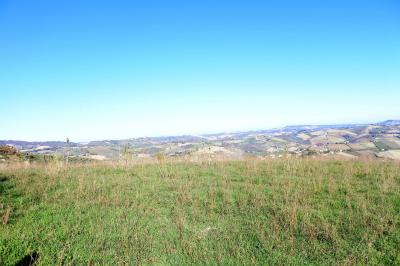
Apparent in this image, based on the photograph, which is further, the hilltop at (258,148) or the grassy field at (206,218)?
the hilltop at (258,148)

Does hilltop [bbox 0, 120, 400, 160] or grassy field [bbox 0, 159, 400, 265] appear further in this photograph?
hilltop [bbox 0, 120, 400, 160]

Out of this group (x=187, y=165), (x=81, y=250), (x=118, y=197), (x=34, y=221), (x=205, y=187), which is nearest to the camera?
(x=81, y=250)

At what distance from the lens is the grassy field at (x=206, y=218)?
6.61 meters

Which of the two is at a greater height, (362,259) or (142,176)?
(142,176)

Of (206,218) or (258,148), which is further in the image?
(258,148)

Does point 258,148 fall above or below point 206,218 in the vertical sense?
below

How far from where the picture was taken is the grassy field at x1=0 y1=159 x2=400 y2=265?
6609 millimetres

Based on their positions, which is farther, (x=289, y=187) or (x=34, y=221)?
(x=289, y=187)

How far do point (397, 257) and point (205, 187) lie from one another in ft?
21.3

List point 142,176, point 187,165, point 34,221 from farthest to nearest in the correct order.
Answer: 1. point 187,165
2. point 142,176
3. point 34,221

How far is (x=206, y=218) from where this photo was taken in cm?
863

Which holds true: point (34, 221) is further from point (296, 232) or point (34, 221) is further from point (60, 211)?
point (296, 232)

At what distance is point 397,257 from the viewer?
20.1ft

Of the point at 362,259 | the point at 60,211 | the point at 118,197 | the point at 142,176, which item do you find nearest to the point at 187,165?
the point at 142,176
